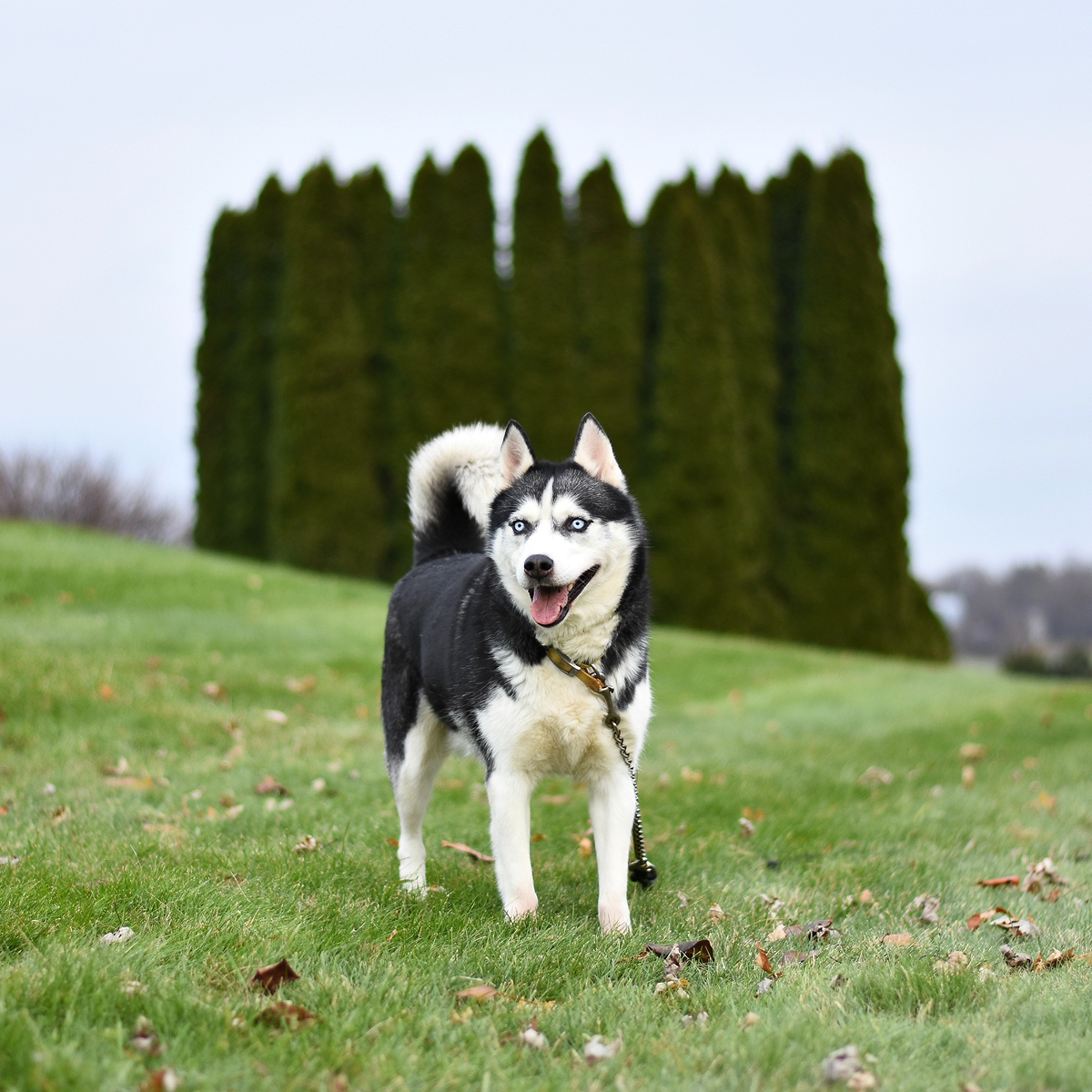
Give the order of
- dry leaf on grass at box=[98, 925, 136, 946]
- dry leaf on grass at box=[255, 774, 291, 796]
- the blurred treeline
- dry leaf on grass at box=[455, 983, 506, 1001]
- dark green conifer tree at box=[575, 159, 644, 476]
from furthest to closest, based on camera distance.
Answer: dark green conifer tree at box=[575, 159, 644, 476], the blurred treeline, dry leaf on grass at box=[255, 774, 291, 796], dry leaf on grass at box=[98, 925, 136, 946], dry leaf on grass at box=[455, 983, 506, 1001]

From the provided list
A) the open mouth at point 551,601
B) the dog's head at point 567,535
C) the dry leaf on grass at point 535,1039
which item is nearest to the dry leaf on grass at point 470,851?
the dog's head at point 567,535

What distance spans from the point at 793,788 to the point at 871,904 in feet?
8.94

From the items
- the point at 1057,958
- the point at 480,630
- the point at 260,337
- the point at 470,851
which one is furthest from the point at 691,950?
the point at 260,337

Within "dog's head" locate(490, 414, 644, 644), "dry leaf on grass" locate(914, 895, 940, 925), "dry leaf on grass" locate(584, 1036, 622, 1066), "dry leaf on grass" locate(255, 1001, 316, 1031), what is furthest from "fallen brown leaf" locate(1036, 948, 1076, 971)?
"dry leaf on grass" locate(255, 1001, 316, 1031)

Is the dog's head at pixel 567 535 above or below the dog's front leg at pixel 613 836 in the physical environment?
above

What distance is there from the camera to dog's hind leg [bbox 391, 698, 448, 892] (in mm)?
4102

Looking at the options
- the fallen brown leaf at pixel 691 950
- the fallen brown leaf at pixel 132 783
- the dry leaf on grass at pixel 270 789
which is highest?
the fallen brown leaf at pixel 691 950

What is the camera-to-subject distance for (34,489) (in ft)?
105

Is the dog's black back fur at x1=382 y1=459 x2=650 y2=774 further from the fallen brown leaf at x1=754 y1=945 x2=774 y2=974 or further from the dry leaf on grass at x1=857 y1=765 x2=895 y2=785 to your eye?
the dry leaf on grass at x1=857 y1=765 x2=895 y2=785

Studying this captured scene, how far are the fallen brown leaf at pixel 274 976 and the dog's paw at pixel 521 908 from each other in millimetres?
920

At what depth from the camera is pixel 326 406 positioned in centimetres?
1869

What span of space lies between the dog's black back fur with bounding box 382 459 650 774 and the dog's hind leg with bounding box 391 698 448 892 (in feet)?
0.15

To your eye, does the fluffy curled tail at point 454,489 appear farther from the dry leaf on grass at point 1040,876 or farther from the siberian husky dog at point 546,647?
the dry leaf on grass at point 1040,876

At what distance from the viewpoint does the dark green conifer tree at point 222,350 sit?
21.0m
